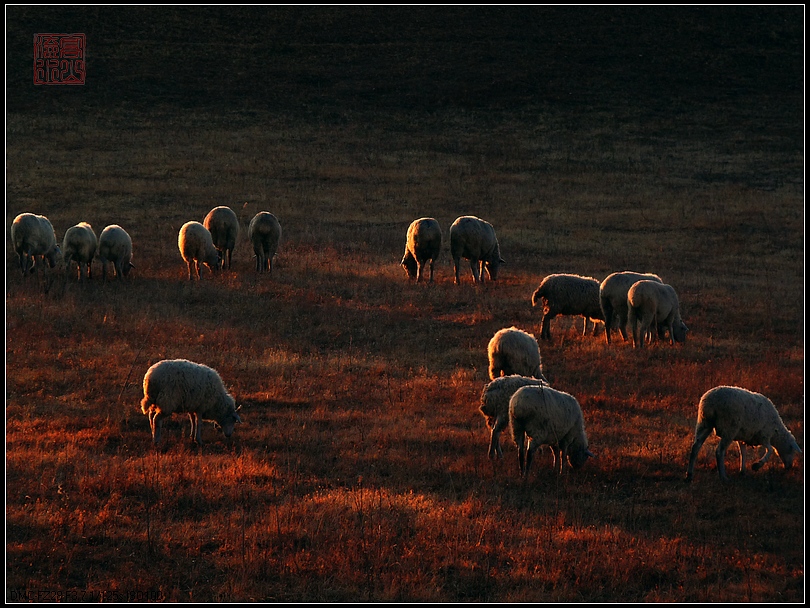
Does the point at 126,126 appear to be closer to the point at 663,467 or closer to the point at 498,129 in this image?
the point at 498,129

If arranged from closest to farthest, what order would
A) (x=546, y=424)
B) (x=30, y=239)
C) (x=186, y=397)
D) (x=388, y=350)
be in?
(x=546, y=424) → (x=186, y=397) → (x=388, y=350) → (x=30, y=239)

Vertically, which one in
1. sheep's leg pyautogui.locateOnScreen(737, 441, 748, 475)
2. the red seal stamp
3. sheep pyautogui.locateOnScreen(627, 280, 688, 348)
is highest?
the red seal stamp

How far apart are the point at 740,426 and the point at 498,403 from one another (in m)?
2.86

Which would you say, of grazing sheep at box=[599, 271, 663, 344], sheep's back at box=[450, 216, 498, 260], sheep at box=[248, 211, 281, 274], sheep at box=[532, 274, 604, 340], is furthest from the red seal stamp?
grazing sheep at box=[599, 271, 663, 344]

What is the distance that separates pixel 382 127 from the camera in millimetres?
48281

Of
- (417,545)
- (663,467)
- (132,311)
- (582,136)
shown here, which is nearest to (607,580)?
(417,545)

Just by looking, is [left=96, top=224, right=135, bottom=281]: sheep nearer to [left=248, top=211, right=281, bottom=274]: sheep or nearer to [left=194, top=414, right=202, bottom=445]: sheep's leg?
[left=248, top=211, right=281, bottom=274]: sheep

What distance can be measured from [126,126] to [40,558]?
133 ft

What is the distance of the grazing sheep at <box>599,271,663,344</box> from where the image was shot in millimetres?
17172

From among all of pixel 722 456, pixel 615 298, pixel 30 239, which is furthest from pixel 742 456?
pixel 30 239

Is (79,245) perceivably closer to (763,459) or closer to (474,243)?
(474,243)

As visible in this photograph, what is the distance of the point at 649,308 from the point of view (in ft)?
54.9

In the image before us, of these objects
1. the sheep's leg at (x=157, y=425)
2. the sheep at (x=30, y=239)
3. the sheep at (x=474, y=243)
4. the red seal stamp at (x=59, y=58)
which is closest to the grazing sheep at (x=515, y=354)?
the sheep's leg at (x=157, y=425)

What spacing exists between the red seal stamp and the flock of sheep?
32.9 meters
